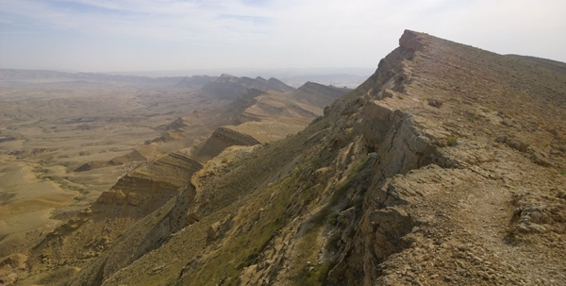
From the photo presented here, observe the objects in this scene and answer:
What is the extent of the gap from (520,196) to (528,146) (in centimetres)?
384

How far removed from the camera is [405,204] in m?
6.36

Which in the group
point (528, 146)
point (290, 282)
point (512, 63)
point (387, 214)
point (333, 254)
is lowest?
point (290, 282)

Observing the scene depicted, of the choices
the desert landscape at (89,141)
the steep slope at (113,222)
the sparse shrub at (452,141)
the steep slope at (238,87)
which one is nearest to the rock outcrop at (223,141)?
the desert landscape at (89,141)

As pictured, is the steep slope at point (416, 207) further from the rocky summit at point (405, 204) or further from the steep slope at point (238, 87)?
the steep slope at point (238, 87)

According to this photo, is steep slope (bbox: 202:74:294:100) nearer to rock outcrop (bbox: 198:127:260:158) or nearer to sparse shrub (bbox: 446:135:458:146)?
rock outcrop (bbox: 198:127:260:158)

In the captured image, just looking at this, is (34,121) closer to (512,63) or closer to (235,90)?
Answer: (235,90)

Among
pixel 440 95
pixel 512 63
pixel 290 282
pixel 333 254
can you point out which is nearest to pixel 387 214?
pixel 333 254

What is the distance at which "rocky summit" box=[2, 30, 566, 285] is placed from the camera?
211 inches

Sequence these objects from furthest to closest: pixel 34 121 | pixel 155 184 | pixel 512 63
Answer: pixel 34 121, pixel 155 184, pixel 512 63

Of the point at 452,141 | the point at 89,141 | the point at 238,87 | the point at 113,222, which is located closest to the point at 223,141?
the point at 113,222

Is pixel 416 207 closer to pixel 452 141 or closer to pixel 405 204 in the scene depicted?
pixel 405 204

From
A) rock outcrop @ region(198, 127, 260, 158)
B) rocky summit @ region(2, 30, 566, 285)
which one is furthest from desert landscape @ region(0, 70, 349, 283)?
rocky summit @ region(2, 30, 566, 285)

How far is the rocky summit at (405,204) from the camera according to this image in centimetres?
536

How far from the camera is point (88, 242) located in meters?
29.5
